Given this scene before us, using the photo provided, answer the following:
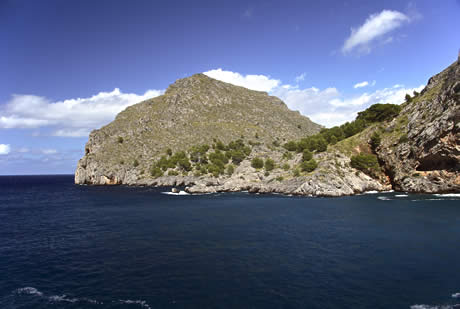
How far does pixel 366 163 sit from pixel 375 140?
42.9 ft

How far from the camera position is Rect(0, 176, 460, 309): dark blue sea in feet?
85.3

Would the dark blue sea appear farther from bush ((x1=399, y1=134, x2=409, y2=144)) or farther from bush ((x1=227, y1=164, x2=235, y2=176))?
bush ((x1=227, y1=164, x2=235, y2=176))

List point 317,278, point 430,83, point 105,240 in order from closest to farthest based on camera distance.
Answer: point 317,278, point 105,240, point 430,83

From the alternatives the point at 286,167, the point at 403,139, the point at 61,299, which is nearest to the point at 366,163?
the point at 403,139

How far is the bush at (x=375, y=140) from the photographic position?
117956 millimetres

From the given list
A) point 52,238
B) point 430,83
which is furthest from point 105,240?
point 430,83

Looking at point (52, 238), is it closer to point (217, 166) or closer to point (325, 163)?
point (325, 163)

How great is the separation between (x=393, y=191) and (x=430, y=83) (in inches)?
2171

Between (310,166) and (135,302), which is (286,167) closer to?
(310,166)

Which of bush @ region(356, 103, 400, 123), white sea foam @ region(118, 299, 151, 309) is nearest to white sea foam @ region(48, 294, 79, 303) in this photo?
white sea foam @ region(118, 299, 151, 309)

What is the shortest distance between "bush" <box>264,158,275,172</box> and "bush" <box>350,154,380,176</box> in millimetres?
40648

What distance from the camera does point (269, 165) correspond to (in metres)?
143

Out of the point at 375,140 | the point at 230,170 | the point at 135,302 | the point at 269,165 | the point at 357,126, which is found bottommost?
the point at 135,302

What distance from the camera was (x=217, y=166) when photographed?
17350cm
